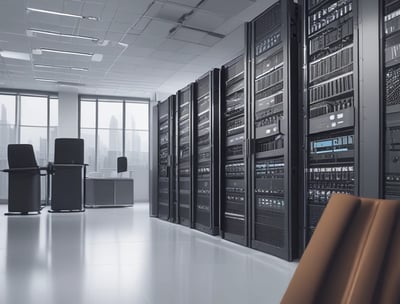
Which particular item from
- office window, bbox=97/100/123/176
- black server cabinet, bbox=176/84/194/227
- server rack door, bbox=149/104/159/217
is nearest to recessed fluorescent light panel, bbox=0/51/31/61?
server rack door, bbox=149/104/159/217

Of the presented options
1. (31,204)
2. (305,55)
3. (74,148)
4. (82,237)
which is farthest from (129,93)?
(305,55)

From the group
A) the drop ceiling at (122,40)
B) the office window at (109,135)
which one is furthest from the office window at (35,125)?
the office window at (109,135)

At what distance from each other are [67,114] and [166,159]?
6.30 meters

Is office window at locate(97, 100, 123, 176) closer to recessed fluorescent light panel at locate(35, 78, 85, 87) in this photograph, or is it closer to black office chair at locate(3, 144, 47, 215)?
recessed fluorescent light panel at locate(35, 78, 85, 87)

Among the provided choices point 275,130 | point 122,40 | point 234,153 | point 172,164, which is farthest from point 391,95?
point 122,40

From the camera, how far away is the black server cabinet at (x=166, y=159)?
6.17 metres

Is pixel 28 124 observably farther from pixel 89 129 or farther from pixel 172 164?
pixel 172 164

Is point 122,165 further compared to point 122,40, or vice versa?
point 122,165

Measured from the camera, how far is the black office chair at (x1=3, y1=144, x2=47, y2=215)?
7363 mm

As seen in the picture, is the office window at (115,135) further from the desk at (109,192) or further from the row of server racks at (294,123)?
the row of server racks at (294,123)

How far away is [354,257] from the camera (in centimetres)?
76

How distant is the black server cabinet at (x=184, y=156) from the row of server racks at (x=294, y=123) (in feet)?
1.29

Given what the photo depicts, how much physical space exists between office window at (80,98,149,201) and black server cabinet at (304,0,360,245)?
9464 mm

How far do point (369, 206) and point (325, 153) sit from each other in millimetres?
2010
